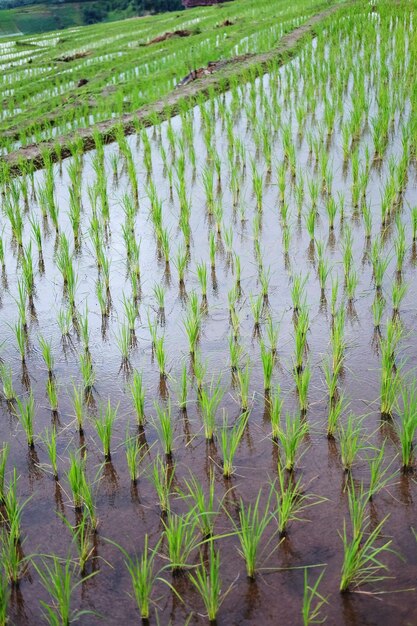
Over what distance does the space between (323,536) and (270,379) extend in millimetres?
770

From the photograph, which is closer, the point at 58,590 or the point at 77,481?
the point at 58,590

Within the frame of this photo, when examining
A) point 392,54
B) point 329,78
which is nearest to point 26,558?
point 329,78

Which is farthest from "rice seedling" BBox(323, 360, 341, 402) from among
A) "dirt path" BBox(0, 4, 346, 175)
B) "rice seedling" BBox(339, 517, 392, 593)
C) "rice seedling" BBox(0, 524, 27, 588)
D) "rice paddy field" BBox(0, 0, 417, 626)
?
"dirt path" BBox(0, 4, 346, 175)

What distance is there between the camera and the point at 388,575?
192 centimetres

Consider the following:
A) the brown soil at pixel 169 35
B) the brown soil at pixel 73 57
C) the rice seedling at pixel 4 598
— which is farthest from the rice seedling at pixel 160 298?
the brown soil at pixel 169 35

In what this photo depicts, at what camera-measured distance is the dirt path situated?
228 inches

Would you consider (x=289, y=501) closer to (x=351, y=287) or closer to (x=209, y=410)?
(x=209, y=410)

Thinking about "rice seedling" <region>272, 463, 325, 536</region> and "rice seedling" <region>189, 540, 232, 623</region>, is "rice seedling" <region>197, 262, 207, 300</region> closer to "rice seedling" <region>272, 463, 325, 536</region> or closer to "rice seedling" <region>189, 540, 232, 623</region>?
"rice seedling" <region>272, 463, 325, 536</region>

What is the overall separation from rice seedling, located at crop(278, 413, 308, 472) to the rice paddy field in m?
0.01

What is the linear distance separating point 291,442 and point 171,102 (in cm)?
537

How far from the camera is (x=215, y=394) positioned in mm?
2453

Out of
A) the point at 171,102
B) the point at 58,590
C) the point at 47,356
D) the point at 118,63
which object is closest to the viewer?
the point at 58,590

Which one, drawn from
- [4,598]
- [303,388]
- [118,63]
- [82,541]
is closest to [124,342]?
[303,388]

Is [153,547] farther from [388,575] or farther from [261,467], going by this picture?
[388,575]
